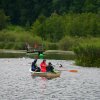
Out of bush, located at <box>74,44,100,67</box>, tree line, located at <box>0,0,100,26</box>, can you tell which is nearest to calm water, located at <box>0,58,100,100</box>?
bush, located at <box>74,44,100,67</box>

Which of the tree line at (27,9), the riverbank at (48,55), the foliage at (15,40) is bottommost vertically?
the riverbank at (48,55)

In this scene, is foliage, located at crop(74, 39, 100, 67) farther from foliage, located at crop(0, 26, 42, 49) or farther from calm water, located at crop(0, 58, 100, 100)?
foliage, located at crop(0, 26, 42, 49)

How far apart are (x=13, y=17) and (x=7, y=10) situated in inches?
113

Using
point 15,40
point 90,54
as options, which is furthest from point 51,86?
point 15,40

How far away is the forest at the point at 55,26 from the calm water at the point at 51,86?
924 cm

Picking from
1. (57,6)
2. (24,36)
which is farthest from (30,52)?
(57,6)

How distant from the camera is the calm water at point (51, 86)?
1281 inches

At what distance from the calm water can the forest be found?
924cm

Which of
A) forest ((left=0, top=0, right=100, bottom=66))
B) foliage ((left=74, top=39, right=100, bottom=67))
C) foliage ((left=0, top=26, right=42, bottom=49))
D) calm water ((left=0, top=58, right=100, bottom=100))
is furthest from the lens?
foliage ((left=0, top=26, right=42, bottom=49))

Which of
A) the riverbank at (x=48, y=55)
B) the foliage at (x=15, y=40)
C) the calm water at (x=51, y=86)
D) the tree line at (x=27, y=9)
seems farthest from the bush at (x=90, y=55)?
the tree line at (x=27, y=9)

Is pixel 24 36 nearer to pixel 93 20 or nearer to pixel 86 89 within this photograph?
pixel 93 20

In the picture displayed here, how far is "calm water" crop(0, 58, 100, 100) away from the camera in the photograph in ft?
107

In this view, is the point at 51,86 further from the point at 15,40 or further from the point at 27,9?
the point at 27,9

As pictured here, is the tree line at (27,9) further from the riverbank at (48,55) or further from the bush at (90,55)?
the bush at (90,55)
